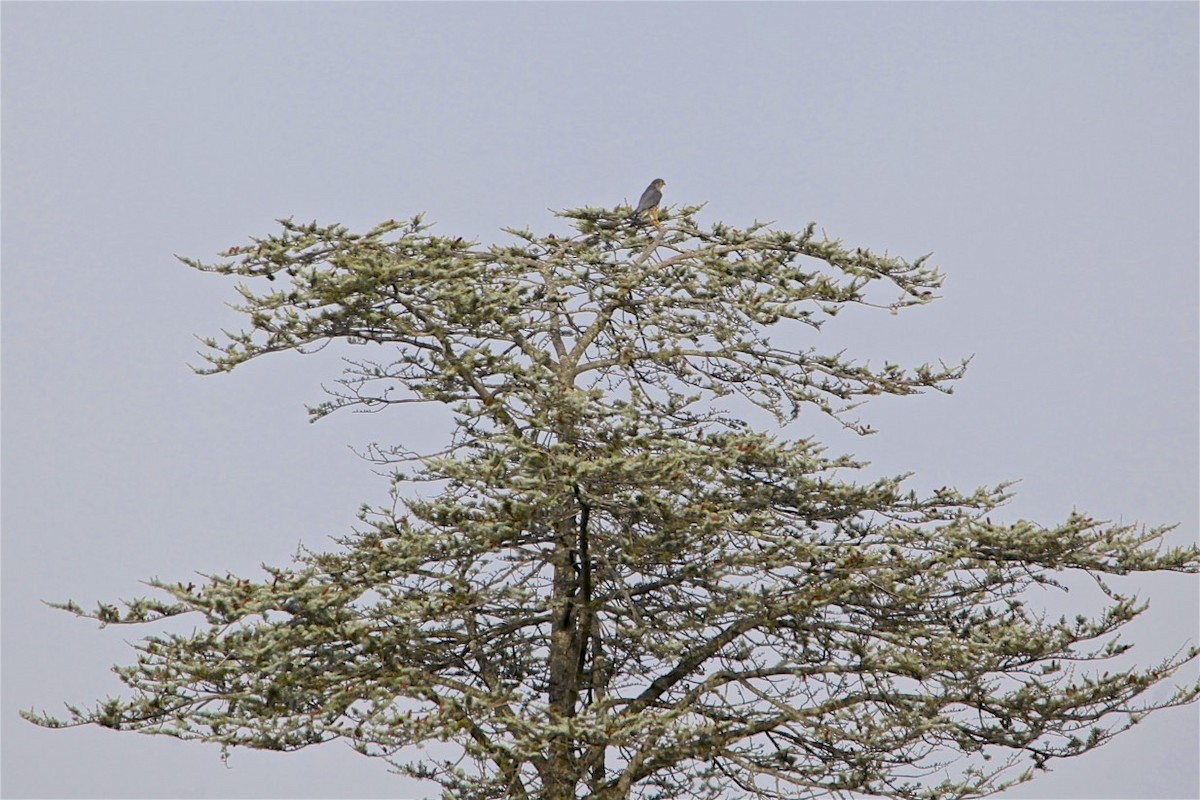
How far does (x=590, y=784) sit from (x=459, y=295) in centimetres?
444

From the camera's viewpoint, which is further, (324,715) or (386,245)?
(386,245)

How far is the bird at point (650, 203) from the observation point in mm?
16219

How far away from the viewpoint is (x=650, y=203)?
16266 mm

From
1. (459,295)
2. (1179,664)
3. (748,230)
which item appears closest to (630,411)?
(459,295)

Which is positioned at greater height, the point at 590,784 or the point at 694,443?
the point at 694,443

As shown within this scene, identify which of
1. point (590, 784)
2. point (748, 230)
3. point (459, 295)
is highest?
point (748, 230)

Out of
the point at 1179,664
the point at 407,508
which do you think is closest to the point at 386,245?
the point at 407,508

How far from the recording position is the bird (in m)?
16.2

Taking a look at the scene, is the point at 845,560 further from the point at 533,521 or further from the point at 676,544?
the point at 533,521

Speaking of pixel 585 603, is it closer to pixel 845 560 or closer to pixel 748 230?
pixel 845 560

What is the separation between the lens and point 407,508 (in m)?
15.2

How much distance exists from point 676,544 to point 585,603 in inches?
50.7

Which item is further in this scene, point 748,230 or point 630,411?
point 748,230

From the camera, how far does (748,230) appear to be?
52.7ft
